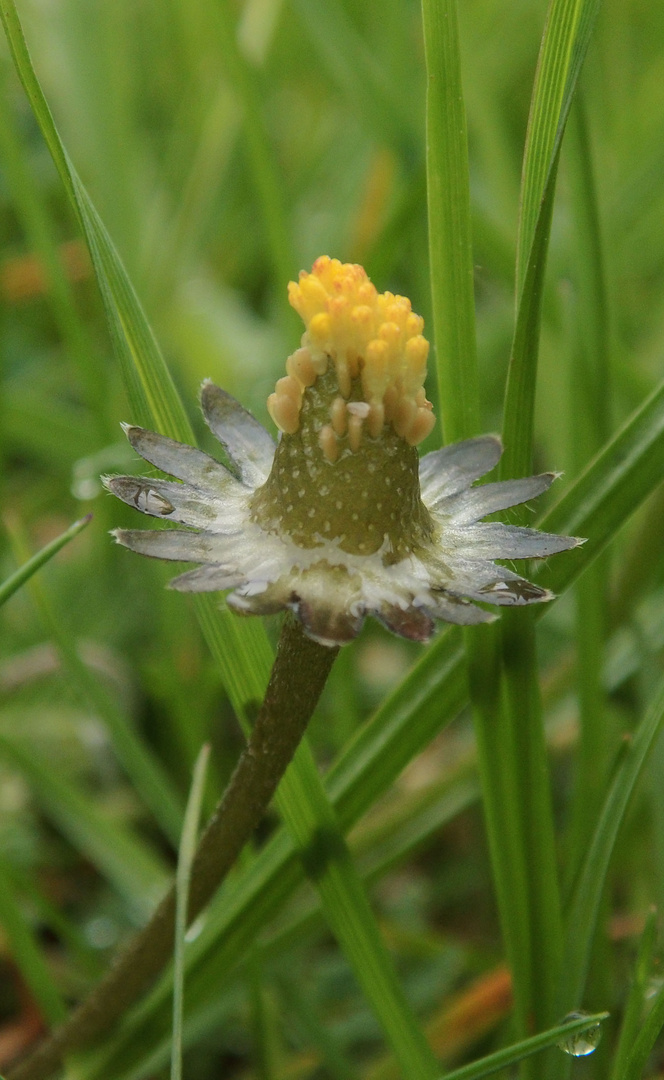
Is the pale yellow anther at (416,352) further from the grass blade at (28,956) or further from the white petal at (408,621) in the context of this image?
the grass blade at (28,956)

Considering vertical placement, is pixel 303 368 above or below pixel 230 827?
above

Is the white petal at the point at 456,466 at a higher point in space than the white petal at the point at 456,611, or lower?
higher

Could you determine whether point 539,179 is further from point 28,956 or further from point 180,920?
point 28,956

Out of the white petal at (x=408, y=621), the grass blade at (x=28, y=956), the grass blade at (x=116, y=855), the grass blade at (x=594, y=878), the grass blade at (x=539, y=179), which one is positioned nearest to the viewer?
the white petal at (x=408, y=621)

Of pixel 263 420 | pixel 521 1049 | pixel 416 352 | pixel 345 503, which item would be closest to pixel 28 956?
pixel 521 1049

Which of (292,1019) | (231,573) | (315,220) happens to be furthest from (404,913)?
(315,220)

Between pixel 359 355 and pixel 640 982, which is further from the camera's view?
pixel 640 982

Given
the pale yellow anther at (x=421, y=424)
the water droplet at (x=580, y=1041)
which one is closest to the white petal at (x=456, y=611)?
the pale yellow anther at (x=421, y=424)
